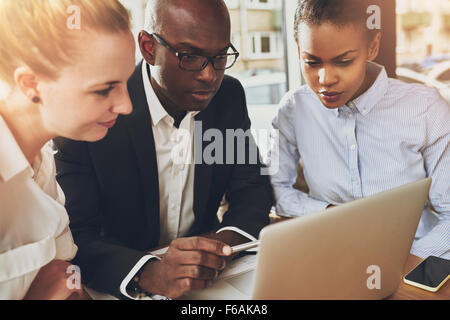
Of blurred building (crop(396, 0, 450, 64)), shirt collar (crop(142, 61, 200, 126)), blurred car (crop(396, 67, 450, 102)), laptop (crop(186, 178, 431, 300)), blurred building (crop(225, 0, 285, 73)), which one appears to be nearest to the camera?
laptop (crop(186, 178, 431, 300))

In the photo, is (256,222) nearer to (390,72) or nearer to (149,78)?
(149,78)

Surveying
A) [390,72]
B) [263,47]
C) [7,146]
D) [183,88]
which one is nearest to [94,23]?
[7,146]

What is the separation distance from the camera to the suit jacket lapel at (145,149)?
1.17 metres

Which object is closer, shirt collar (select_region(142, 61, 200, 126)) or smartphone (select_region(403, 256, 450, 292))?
smartphone (select_region(403, 256, 450, 292))

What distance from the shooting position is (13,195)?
708 mm

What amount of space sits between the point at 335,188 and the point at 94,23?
103cm

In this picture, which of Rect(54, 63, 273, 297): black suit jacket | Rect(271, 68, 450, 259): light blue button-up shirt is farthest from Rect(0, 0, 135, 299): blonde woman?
Rect(271, 68, 450, 259): light blue button-up shirt

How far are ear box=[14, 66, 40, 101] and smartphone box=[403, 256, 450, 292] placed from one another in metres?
0.88

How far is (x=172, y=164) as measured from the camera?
4.19 ft

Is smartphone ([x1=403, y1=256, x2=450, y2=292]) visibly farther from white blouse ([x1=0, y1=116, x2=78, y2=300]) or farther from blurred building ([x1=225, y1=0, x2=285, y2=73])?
blurred building ([x1=225, y1=0, x2=285, y2=73])

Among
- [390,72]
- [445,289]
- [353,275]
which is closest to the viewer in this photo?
[353,275]

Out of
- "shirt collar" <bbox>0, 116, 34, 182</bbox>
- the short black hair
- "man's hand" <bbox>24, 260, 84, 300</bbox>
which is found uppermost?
the short black hair

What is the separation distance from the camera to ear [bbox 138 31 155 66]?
1184 millimetres

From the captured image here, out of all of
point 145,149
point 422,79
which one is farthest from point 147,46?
point 422,79
